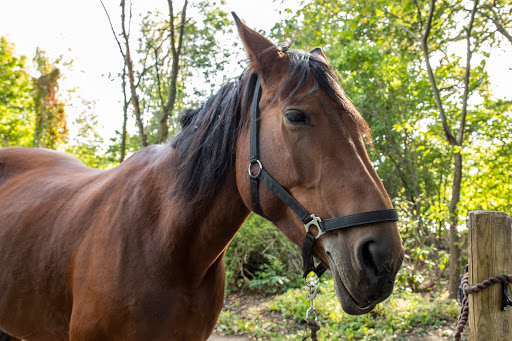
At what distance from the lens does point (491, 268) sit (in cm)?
154

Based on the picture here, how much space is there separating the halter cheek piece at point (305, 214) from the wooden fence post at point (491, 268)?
1.86 feet

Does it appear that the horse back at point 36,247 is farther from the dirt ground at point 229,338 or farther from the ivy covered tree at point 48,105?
the ivy covered tree at point 48,105

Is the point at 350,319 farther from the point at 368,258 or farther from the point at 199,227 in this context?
the point at 368,258

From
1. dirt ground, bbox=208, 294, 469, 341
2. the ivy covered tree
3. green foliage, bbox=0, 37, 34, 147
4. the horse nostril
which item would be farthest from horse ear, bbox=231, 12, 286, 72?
green foliage, bbox=0, 37, 34, 147

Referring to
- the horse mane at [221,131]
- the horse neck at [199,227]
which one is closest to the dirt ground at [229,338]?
the horse neck at [199,227]

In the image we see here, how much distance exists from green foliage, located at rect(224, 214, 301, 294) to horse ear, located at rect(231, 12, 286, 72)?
5589 millimetres

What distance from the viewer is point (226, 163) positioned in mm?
1740

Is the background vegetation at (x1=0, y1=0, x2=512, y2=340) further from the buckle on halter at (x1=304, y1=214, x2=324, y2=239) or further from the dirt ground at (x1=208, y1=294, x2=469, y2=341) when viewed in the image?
the buckle on halter at (x1=304, y1=214, x2=324, y2=239)

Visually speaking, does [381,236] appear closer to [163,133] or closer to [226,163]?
[226,163]

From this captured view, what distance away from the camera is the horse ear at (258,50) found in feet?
5.48

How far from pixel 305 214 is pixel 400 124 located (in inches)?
211

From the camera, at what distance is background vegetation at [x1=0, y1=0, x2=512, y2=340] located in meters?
4.93

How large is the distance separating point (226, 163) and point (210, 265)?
562 millimetres

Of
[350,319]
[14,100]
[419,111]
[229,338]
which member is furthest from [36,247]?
[14,100]
